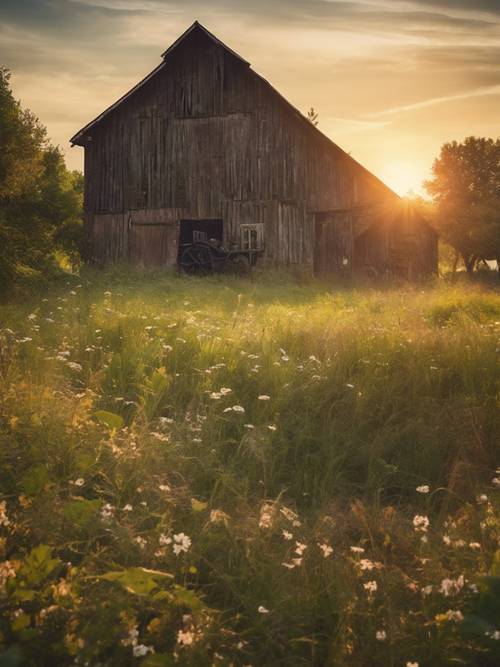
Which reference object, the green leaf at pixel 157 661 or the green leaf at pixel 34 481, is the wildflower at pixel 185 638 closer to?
the green leaf at pixel 157 661

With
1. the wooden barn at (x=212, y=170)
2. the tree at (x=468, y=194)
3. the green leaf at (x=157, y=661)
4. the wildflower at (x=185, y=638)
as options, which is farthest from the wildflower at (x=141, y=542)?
the tree at (x=468, y=194)

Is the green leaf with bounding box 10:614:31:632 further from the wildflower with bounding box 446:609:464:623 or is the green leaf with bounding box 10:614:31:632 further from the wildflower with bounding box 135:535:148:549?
the wildflower with bounding box 446:609:464:623

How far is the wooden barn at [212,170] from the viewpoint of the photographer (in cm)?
2022

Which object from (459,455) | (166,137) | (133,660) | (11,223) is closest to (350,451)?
(459,455)

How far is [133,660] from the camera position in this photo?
207 cm

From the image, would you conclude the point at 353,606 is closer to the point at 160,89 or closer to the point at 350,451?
the point at 350,451

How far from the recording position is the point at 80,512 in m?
2.63

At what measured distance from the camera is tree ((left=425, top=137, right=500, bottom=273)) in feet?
145

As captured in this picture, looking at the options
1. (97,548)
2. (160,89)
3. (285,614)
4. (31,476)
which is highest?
(160,89)

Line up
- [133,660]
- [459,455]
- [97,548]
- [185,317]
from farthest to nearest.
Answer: [185,317] → [459,455] → [97,548] → [133,660]

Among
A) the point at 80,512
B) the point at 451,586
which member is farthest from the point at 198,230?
the point at 451,586

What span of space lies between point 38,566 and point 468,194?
5158 centimetres

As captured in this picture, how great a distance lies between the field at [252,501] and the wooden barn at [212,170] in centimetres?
1460

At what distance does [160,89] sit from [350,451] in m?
19.9
